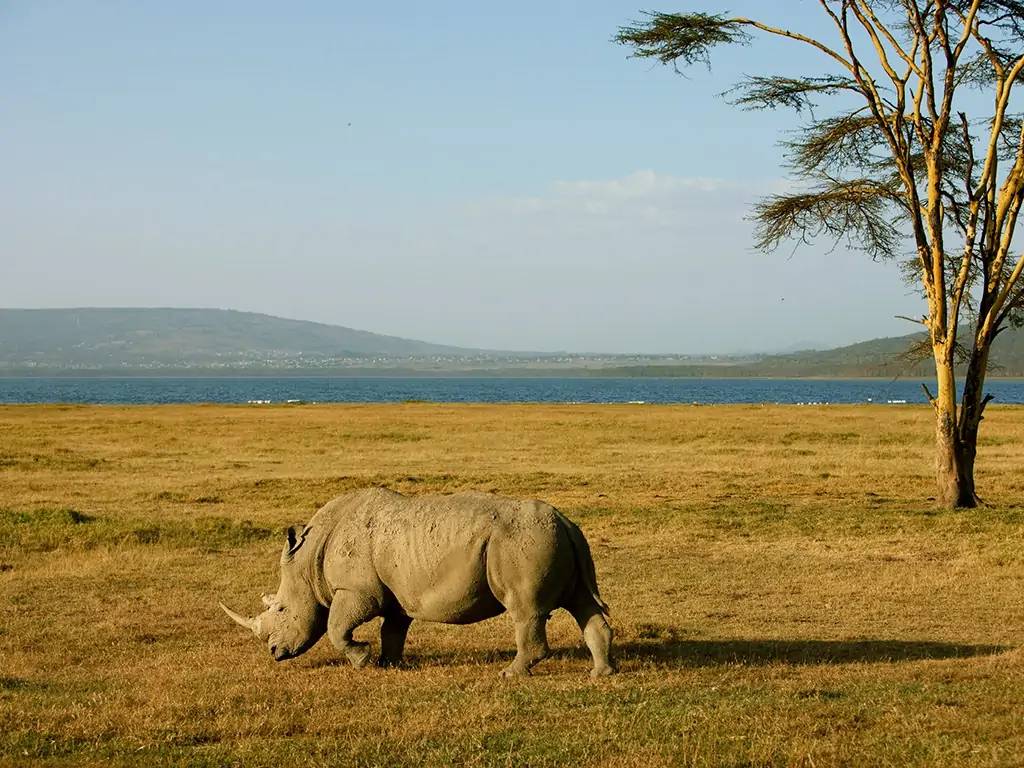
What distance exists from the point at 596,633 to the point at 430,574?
1.55 meters

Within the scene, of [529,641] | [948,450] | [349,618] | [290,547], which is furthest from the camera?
[948,450]

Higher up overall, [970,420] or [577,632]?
[970,420]

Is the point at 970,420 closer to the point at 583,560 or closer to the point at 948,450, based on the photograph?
the point at 948,450

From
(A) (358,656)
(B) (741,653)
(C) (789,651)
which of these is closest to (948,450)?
(C) (789,651)

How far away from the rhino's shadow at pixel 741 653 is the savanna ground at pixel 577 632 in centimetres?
5

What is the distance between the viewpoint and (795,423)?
55906 mm

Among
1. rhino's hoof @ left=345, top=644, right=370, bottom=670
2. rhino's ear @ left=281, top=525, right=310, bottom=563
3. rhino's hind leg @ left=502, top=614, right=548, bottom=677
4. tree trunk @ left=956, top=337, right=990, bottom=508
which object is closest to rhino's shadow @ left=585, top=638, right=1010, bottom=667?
rhino's hind leg @ left=502, top=614, right=548, bottom=677

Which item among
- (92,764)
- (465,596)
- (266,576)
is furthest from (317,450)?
(92,764)

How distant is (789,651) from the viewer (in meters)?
12.4

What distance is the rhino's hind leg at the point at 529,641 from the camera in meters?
10.8

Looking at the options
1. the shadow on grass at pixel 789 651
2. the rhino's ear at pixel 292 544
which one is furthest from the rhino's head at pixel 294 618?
the shadow on grass at pixel 789 651

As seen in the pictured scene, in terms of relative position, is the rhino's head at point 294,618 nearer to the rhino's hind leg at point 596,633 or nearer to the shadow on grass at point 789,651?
the rhino's hind leg at point 596,633

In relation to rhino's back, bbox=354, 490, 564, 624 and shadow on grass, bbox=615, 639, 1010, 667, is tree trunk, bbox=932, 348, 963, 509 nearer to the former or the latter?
shadow on grass, bbox=615, 639, 1010, 667

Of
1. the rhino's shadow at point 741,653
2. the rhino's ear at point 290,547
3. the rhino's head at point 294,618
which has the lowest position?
the rhino's shadow at point 741,653
